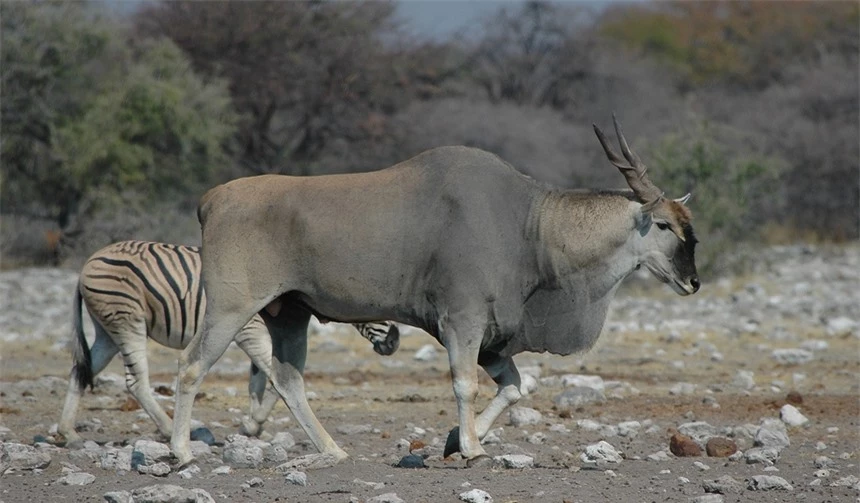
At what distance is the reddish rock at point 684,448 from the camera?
303 inches

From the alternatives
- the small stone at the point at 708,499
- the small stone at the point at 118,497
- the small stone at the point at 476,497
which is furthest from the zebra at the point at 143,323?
the small stone at the point at 708,499

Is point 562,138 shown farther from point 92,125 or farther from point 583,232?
point 583,232

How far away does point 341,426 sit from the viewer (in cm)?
914

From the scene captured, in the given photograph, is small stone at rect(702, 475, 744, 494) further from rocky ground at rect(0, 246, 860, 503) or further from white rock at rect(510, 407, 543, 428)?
white rock at rect(510, 407, 543, 428)

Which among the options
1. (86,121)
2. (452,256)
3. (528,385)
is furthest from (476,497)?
(86,121)

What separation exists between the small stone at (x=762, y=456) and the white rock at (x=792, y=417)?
1.54 m

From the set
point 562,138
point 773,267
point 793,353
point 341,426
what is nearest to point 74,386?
point 341,426

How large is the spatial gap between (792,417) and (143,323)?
4230 mm

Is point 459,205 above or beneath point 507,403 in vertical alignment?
above

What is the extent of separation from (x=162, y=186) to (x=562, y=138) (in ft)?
30.7

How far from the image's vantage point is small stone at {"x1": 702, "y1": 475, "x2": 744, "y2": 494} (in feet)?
21.3

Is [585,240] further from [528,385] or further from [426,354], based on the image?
[426,354]

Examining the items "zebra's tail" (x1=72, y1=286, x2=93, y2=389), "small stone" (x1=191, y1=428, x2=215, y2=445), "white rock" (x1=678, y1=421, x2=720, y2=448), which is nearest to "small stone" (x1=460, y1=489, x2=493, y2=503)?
"white rock" (x1=678, y1=421, x2=720, y2=448)

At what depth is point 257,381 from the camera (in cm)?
916
